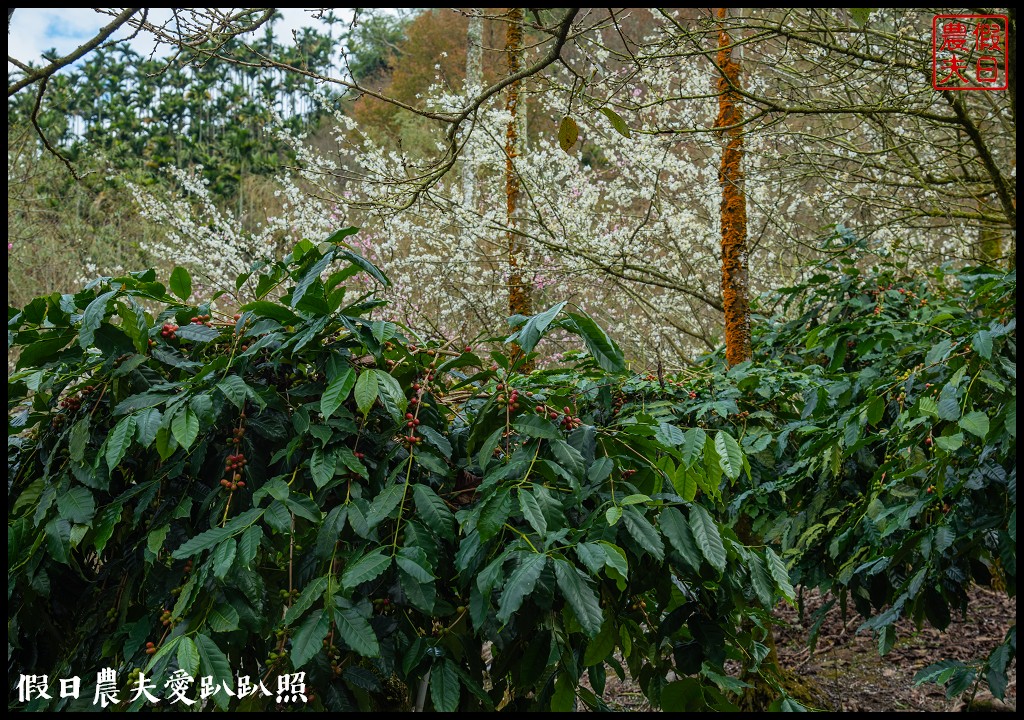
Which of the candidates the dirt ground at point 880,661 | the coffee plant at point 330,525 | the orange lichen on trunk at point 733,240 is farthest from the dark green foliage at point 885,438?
the dirt ground at point 880,661

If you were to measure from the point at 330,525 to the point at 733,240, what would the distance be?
8.61ft

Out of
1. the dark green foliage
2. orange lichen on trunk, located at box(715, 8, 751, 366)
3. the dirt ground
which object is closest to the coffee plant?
the dark green foliage

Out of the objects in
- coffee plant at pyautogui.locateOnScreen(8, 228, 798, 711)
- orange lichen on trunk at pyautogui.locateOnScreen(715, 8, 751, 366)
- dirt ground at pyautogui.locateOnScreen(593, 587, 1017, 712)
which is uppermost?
orange lichen on trunk at pyautogui.locateOnScreen(715, 8, 751, 366)

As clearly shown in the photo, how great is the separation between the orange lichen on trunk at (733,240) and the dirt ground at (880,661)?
1292 millimetres

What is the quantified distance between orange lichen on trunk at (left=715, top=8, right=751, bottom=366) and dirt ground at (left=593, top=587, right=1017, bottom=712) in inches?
50.9

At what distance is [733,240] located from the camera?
11.0 ft

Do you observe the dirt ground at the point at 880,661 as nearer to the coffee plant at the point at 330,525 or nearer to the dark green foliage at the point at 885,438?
the dark green foliage at the point at 885,438

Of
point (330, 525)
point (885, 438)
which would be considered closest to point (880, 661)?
point (885, 438)

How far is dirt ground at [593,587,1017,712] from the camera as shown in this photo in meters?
3.41

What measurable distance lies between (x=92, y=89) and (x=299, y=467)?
15.2 metres

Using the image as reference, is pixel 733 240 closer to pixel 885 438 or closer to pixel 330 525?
Result: pixel 885 438

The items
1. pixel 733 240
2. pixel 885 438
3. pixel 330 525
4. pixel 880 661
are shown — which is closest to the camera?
pixel 330 525

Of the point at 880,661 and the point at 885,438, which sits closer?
the point at 885,438

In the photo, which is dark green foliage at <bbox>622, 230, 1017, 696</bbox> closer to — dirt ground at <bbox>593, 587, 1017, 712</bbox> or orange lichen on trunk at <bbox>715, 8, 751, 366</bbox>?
orange lichen on trunk at <bbox>715, 8, 751, 366</bbox>
